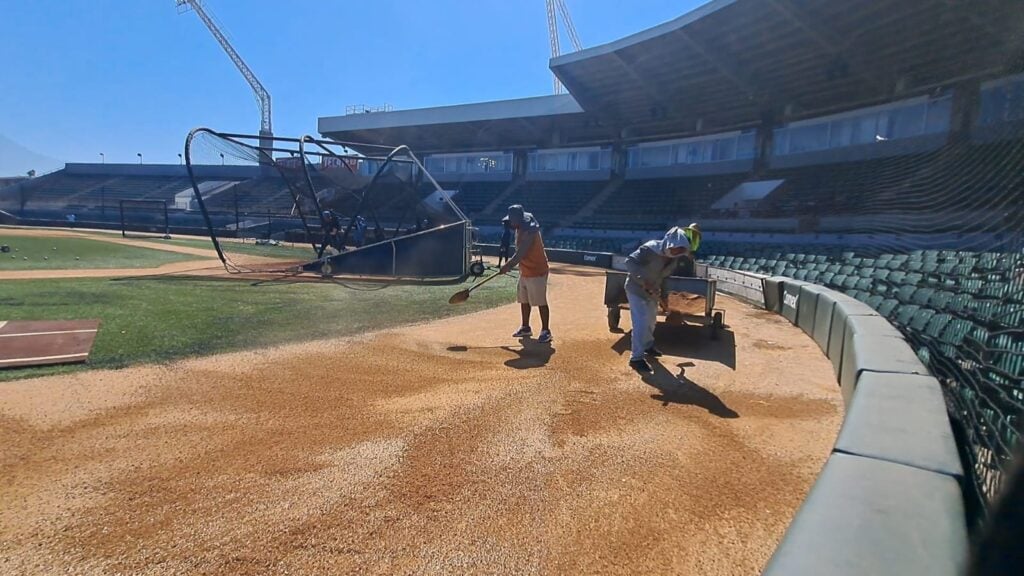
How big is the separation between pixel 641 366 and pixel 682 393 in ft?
2.60

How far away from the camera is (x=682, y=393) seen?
184 inches

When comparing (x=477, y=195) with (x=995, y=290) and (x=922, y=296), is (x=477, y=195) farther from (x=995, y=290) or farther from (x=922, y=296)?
→ (x=995, y=290)

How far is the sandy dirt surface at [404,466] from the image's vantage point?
92.8 inches

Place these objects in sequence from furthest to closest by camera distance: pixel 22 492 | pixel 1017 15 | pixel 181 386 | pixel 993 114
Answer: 1. pixel 993 114
2. pixel 1017 15
3. pixel 181 386
4. pixel 22 492

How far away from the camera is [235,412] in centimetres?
393

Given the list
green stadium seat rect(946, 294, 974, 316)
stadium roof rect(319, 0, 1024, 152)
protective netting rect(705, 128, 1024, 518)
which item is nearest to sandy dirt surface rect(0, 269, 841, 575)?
protective netting rect(705, 128, 1024, 518)

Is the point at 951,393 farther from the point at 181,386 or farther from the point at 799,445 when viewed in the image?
the point at 181,386

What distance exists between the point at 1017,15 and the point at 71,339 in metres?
21.7

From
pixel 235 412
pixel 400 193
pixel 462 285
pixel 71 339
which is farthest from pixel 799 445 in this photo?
pixel 400 193

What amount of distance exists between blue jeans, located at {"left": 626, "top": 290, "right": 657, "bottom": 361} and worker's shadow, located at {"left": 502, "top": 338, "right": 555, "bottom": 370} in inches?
40.2

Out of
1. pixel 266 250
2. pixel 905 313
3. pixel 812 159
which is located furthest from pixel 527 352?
pixel 812 159

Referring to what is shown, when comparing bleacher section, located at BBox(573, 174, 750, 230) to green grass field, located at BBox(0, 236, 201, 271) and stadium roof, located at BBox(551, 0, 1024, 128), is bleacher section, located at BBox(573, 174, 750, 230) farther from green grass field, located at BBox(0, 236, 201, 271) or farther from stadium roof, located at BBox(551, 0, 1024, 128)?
green grass field, located at BBox(0, 236, 201, 271)

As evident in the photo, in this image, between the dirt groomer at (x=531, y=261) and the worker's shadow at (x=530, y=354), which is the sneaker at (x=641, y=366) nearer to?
the worker's shadow at (x=530, y=354)

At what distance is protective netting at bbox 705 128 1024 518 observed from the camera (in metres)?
3.10
